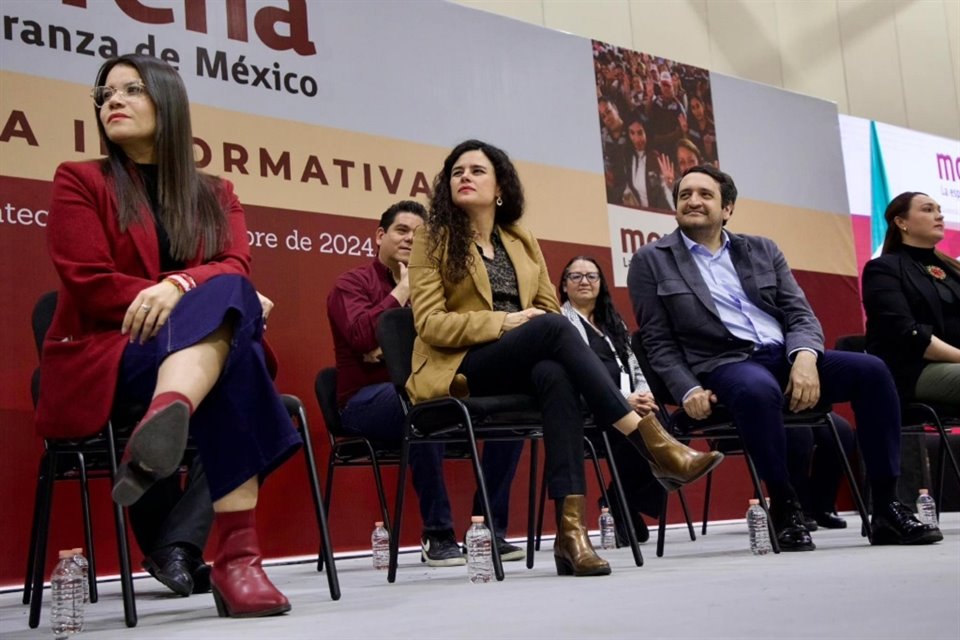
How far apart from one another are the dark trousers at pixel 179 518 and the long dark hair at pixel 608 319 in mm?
2108

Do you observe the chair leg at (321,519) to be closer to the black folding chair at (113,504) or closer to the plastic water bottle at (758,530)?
the black folding chair at (113,504)

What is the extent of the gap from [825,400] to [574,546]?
3.76 feet

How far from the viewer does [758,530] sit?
2.96m

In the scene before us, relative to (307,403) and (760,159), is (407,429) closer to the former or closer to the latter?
(307,403)

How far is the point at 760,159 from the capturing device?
19.1 feet

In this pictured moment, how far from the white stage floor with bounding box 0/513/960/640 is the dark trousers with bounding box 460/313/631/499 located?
25cm

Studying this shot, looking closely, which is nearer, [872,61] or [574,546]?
[574,546]

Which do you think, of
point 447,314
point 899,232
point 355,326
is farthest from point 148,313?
point 899,232

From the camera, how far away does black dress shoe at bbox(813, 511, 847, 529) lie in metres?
4.28

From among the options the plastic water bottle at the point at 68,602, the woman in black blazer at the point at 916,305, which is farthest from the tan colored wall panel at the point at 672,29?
the plastic water bottle at the point at 68,602

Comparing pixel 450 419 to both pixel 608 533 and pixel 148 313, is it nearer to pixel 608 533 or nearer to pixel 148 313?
pixel 148 313

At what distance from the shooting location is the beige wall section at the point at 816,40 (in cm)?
591

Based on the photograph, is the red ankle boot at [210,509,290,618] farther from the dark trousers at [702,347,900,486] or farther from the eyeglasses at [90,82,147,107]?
the dark trousers at [702,347,900,486]

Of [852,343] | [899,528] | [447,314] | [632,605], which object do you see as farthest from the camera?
[852,343]
